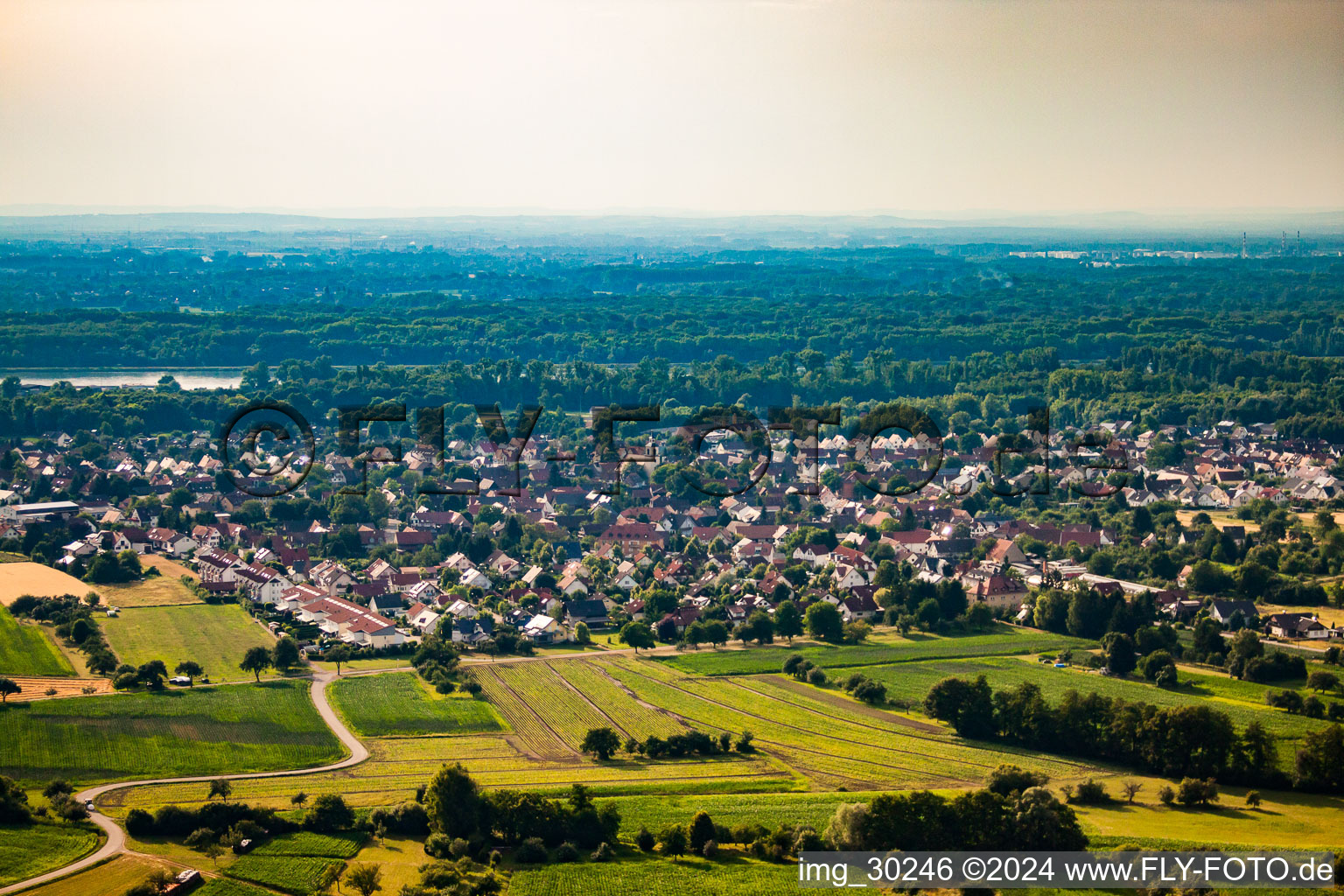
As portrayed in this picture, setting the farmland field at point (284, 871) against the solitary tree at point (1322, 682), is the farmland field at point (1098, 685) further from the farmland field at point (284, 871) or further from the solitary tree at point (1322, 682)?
the farmland field at point (284, 871)

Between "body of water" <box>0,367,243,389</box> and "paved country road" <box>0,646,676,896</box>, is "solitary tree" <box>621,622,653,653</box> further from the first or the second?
"body of water" <box>0,367,243,389</box>

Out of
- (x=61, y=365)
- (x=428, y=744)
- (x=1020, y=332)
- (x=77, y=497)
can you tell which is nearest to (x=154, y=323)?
(x=61, y=365)

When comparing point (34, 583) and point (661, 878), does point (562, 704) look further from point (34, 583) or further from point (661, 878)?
point (34, 583)

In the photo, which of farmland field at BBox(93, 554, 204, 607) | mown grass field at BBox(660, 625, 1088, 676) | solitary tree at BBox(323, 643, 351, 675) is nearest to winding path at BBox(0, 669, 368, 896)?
solitary tree at BBox(323, 643, 351, 675)

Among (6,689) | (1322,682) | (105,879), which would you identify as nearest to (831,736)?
(1322,682)

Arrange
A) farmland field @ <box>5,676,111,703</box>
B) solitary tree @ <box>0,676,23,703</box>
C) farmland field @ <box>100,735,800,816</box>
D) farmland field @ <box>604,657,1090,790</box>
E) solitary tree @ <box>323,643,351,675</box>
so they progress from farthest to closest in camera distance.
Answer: solitary tree @ <box>323,643,351,675</box>, farmland field @ <box>5,676,111,703</box>, solitary tree @ <box>0,676,23,703</box>, farmland field @ <box>604,657,1090,790</box>, farmland field @ <box>100,735,800,816</box>
